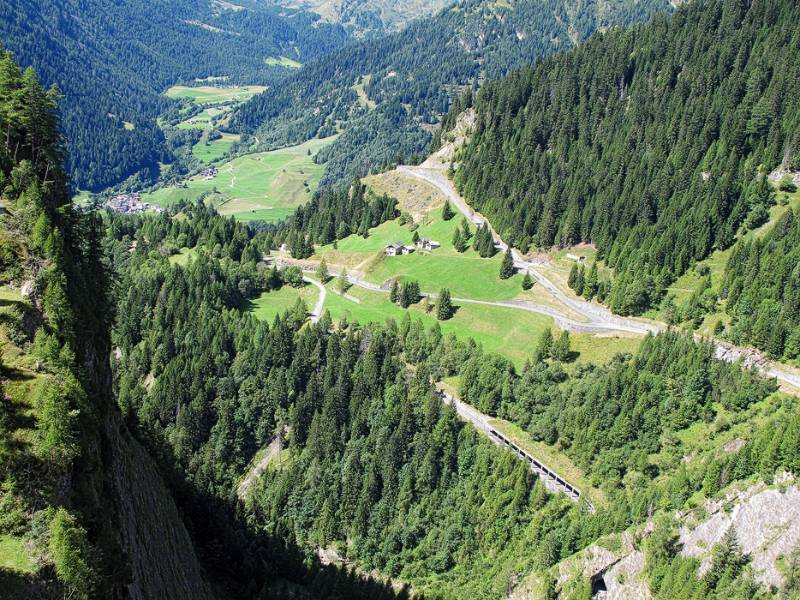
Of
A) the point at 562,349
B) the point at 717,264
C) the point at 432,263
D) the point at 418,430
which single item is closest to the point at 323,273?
the point at 432,263

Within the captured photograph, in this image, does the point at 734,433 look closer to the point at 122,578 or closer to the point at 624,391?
the point at 624,391

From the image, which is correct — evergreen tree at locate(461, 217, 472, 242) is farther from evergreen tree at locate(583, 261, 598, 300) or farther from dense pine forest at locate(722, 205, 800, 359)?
dense pine forest at locate(722, 205, 800, 359)

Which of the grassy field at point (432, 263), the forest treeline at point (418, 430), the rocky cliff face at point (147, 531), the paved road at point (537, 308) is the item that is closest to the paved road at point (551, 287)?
the paved road at point (537, 308)

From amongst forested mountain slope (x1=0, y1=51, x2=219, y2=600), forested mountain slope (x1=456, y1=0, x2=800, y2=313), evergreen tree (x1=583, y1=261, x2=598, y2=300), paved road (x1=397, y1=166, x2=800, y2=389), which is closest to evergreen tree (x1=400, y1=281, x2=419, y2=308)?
paved road (x1=397, y1=166, x2=800, y2=389)

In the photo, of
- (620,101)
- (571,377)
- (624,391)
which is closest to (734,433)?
(624,391)

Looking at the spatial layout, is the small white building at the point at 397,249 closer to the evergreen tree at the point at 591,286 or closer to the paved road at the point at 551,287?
the paved road at the point at 551,287

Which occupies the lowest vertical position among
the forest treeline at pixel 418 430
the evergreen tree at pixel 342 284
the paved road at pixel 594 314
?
the forest treeline at pixel 418 430
